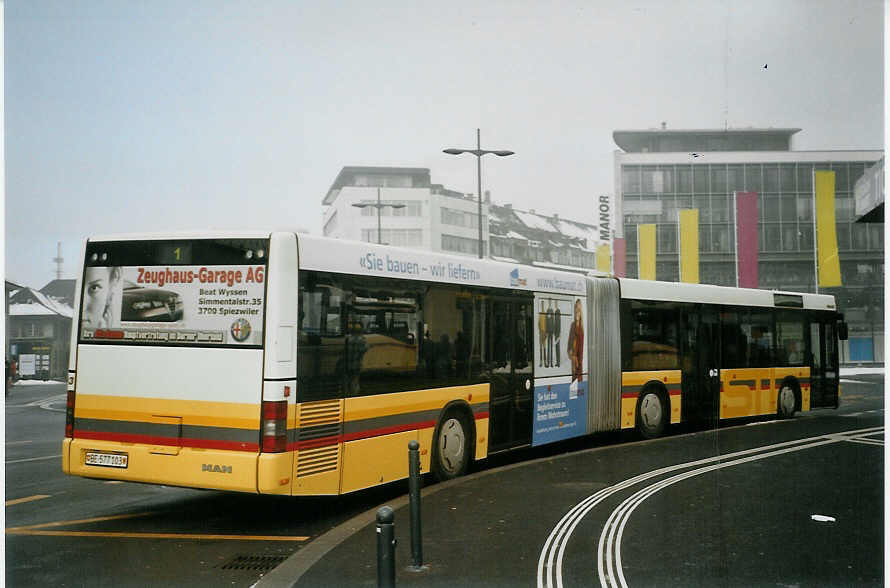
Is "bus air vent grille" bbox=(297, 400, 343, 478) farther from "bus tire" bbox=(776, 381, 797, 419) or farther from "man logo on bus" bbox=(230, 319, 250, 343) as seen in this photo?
"bus tire" bbox=(776, 381, 797, 419)

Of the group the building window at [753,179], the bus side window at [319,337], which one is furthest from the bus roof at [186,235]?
the building window at [753,179]

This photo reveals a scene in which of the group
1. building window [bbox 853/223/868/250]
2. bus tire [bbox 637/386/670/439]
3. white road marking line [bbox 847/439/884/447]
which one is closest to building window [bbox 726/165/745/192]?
building window [bbox 853/223/868/250]

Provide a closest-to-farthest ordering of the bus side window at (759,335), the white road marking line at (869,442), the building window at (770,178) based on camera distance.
Answer: 1. the white road marking line at (869,442)
2. the building window at (770,178)
3. the bus side window at (759,335)

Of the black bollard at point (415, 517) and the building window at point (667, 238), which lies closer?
the black bollard at point (415, 517)

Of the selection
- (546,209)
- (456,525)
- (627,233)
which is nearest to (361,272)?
(456,525)

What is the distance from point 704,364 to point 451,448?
18.2 feet

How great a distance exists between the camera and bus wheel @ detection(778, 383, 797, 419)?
13852mm

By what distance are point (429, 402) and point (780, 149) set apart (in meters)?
4.66

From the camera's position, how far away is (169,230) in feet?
24.8

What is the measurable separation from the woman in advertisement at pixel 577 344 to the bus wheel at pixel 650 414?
4.93 feet

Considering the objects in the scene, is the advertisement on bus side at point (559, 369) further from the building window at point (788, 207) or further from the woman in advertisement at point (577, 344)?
the building window at point (788, 207)

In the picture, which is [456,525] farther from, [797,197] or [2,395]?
[797,197]

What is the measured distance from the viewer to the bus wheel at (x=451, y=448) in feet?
30.3

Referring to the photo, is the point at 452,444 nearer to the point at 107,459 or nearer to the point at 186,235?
the point at 107,459
